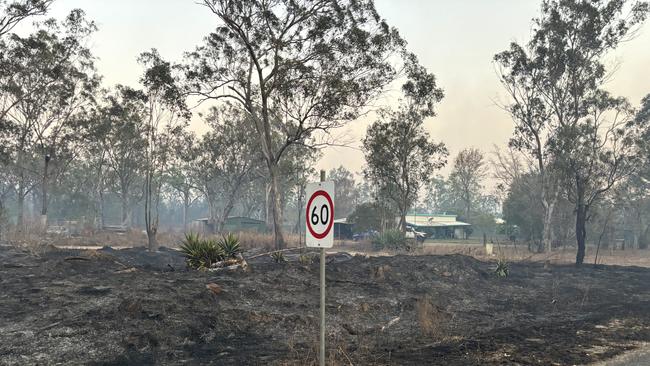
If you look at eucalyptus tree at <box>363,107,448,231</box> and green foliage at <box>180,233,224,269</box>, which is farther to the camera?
eucalyptus tree at <box>363,107,448,231</box>

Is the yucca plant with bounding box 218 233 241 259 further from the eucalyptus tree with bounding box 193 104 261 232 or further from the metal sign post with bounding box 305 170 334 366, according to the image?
the eucalyptus tree with bounding box 193 104 261 232

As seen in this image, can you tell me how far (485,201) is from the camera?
493ft

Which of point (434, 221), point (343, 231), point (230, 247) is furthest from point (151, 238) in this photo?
point (434, 221)

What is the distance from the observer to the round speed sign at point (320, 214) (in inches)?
226

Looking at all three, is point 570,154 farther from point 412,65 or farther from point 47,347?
point 47,347

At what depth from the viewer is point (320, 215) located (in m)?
5.86

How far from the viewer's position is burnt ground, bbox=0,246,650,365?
8789mm

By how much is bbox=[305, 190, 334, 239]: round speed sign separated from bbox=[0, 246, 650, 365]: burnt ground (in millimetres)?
2923

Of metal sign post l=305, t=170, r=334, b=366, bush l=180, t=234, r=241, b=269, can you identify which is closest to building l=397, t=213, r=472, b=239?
bush l=180, t=234, r=241, b=269

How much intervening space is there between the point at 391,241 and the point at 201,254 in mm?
23467

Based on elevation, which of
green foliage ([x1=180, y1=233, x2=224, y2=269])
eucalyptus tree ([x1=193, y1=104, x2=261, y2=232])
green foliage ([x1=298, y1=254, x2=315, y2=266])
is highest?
eucalyptus tree ([x1=193, y1=104, x2=261, y2=232])

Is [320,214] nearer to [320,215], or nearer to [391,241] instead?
[320,215]

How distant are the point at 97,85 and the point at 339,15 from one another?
26776 mm

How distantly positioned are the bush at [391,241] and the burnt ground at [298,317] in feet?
56.2
